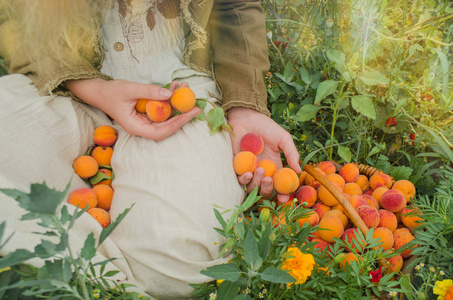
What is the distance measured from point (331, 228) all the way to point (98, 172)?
78 cm

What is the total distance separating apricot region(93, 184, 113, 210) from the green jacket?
349 mm

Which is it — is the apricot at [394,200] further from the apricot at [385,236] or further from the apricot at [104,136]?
the apricot at [104,136]

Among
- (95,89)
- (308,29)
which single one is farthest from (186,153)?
(308,29)

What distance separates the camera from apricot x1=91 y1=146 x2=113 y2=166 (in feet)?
3.98

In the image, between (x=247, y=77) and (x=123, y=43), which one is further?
(x=247, y=77)

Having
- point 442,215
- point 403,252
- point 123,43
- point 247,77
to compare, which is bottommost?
point 403,252

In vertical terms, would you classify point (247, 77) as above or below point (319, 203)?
above

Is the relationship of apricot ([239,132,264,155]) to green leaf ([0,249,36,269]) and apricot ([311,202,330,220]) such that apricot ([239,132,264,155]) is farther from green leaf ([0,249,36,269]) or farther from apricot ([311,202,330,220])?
green leaf ([0,249,36,269])

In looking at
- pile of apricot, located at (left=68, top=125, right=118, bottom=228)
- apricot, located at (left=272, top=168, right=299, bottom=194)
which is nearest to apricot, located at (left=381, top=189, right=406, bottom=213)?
apricot, located at (left=272, top=168, right=299, bottom=194)

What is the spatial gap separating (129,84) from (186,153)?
0.28 m

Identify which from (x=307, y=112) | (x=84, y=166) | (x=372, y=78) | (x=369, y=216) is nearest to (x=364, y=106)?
(x=372, y=78)

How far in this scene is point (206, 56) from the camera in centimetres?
146

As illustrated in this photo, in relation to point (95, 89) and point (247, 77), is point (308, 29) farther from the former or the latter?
point (95, 89)

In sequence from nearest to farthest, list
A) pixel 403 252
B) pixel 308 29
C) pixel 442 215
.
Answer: pixel 442 215, pixel 403 252, pixel 308 29
